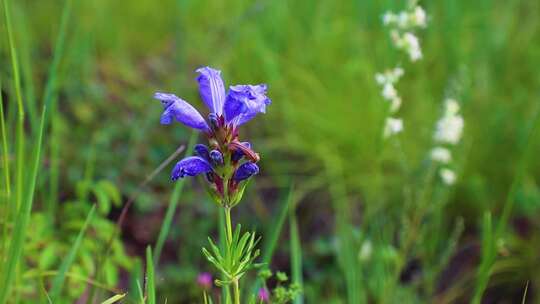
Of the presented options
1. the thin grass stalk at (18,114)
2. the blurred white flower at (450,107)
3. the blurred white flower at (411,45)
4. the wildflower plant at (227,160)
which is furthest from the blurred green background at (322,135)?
the wildflower plant at (227,160)

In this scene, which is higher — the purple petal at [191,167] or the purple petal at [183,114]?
the purple petal at [183,114]

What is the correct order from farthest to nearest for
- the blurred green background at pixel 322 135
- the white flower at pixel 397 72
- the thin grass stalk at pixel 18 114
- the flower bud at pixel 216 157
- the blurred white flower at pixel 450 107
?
the blurred green background at pixel 322 135 < the blurred white flower at pixel 450 107 < the white flower at pixel 397 72 < the thin grass stalk at pixel 18 114 < the flower bud at pixel 216 157

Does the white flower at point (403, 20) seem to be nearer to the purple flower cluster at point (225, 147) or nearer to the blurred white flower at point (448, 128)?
the blurred white flower at point (448, 128)

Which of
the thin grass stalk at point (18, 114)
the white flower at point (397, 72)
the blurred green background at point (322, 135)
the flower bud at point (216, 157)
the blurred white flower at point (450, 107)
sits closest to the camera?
the flower bud at point (216, 157)

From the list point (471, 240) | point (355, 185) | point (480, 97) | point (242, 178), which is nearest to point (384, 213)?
point (355, 185)

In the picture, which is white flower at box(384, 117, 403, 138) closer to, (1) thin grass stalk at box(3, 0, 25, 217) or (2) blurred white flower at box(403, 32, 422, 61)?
(2) blurred white flower at box(403, 32, 422, 61)

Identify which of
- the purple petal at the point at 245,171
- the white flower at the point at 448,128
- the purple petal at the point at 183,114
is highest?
the white flower at the point at 448,128

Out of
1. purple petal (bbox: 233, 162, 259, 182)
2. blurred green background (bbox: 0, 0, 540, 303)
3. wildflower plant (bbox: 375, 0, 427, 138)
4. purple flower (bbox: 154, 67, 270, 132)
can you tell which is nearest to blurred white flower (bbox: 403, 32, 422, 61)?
wildflower plant (bbox: 375, 0, 427, 138)
